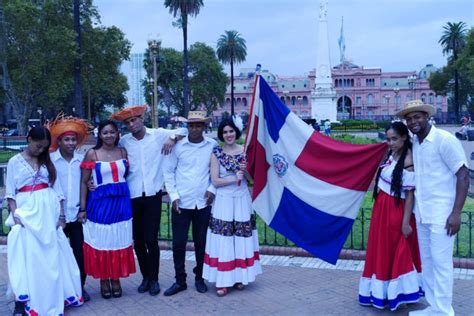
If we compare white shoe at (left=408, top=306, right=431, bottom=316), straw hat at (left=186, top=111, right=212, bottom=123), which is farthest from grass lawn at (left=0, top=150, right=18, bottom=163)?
white shoe at (left=408, top=306, right=431, bottom=316)

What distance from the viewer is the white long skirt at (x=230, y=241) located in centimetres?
532

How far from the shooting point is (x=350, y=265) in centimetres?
641

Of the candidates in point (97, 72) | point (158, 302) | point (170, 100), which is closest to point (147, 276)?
point (158, 302)

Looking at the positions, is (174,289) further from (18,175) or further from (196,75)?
(196,75)

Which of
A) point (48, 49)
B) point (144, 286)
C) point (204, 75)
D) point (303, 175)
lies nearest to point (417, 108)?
point (303, 175)

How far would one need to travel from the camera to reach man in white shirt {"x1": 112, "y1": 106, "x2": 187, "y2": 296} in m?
5.25

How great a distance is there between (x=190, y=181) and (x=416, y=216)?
2177mm

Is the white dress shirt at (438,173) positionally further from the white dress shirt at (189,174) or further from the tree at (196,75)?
the tree at (196,75)

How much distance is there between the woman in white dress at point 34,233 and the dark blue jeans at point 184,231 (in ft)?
3.99

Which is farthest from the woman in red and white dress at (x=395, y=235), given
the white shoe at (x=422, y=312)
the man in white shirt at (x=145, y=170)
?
the man in white shirt at (x=145, y=170)

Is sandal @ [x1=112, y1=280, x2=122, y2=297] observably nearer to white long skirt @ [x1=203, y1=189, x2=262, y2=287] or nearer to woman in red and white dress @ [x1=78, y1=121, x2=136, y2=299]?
woman in red and white dress @ [x1=78, y1=121, x2=136, y2=299]

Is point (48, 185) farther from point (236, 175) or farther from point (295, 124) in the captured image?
point (295, 124)

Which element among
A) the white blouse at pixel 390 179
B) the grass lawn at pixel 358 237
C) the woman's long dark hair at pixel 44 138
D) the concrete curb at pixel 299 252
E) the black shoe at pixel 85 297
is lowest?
the black shoe at pixel 85 297

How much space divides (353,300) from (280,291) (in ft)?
2.49
